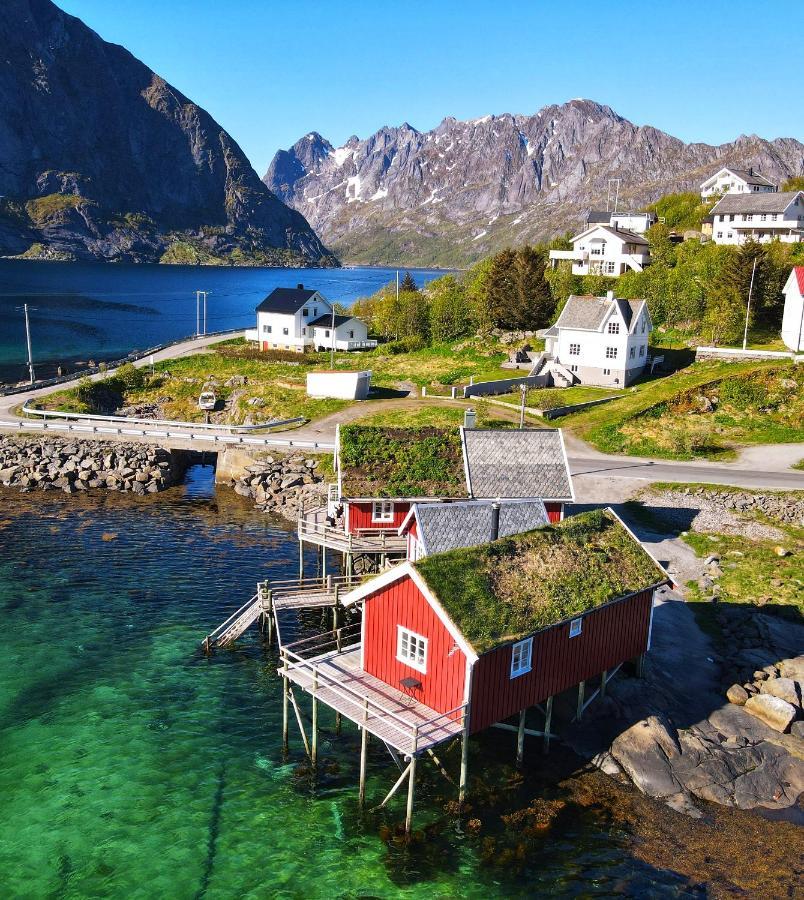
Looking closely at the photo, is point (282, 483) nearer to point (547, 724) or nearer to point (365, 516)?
point (365, 516)

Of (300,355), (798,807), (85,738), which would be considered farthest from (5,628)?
(300,355)

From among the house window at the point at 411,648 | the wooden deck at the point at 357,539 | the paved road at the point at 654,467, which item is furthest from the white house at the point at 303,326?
the house window at the point at 411,648

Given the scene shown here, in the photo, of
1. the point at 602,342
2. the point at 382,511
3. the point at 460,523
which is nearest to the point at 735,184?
the point at 602,342

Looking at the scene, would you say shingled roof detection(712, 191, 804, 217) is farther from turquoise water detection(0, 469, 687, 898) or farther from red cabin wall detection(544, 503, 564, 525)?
turquoise water detection(0, 469, 687, 898)

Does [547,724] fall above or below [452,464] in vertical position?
below

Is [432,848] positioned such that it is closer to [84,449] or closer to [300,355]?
[84,449]
